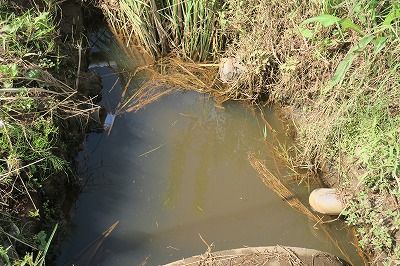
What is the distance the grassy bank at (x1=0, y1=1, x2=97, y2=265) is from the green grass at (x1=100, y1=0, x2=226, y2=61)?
2.87 ft

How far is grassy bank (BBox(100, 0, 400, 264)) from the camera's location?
3328 mm

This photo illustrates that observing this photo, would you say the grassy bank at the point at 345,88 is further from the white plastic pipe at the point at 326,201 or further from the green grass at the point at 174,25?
→ the green grass at the point at 174,25

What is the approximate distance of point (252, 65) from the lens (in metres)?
4.16

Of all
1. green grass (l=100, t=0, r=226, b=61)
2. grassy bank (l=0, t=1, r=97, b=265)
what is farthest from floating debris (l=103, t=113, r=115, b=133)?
green grass (l=100, t=0, r=226, b=61)

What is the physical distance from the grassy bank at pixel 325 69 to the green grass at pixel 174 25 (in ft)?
0.04

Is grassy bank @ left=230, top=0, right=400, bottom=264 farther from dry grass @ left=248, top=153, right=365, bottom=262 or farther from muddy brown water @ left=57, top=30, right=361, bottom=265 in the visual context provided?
muddy brown water @ left=57, top=30, right=361, bottom=265

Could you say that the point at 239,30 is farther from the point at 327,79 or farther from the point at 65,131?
the point at 65,131

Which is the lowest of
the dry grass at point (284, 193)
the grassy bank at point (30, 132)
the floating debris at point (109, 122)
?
the dry grass at point (284, 193)

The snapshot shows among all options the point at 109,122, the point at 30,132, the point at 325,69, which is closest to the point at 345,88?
the point at 325,69

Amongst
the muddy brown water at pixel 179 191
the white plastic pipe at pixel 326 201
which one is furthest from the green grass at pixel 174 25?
the white plastic pipe at pixel 326 201

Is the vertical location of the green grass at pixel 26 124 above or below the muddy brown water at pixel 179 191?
above

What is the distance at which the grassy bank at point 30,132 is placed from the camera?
302cm

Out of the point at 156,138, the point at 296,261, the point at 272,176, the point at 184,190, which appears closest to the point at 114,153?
the point at 156,138

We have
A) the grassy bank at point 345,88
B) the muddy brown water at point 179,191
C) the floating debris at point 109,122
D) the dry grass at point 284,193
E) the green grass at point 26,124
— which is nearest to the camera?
the green grass at point 26,124
